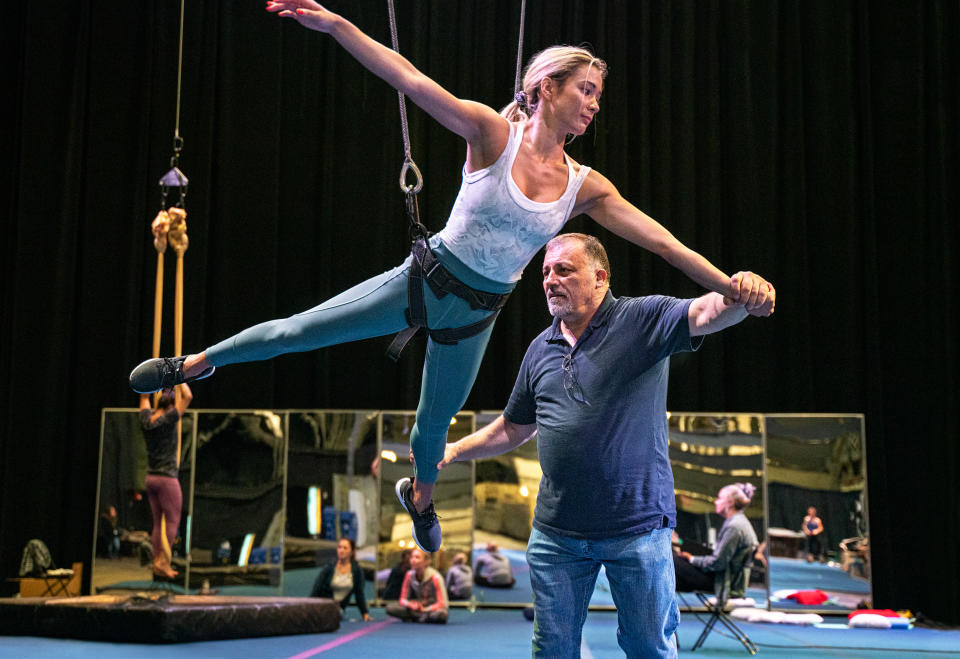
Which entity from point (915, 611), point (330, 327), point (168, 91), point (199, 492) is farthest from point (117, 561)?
point (915, 611)

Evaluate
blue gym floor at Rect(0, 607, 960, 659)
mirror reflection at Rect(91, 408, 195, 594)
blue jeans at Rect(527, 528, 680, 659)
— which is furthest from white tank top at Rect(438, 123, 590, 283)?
mirror reflection at Rect(91, 408, 195, 594)

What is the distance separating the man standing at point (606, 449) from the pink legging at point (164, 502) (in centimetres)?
439

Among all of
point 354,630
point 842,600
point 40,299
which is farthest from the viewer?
point 40,299

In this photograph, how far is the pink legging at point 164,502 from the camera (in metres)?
7.18

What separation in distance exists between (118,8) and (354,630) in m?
6.66

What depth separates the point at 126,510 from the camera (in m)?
8.42

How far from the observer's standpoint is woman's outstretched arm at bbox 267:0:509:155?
8.66ft

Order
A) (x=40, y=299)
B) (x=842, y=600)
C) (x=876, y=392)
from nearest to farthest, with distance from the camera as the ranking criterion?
(x=842, y=600) < (x=876, y=392) < (x=40, y=299)

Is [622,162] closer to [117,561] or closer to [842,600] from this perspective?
[842,600]

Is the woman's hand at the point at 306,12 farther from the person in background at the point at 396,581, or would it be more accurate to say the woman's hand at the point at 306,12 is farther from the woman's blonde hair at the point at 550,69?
the person in background at the point at 396,581

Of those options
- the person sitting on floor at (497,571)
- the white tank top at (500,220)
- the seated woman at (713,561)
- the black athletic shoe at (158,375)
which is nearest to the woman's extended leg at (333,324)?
the black athletic shoe at (158,375)

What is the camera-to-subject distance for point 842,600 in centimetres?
825

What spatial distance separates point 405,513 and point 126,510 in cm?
236

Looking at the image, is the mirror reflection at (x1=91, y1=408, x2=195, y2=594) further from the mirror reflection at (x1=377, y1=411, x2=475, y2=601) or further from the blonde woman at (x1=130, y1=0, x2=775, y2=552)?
the blonde woman at (x1=130, y1=0, x2=775, y2=552)
